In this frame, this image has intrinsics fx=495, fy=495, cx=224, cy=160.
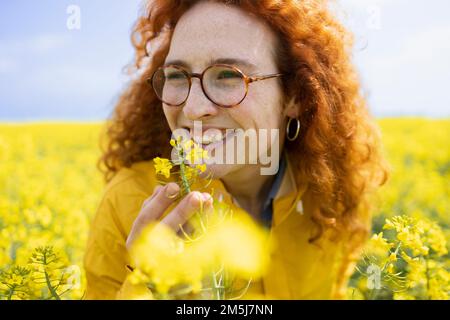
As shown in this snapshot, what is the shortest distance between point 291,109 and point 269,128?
174 mm

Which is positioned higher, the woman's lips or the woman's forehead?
the woman's forehead

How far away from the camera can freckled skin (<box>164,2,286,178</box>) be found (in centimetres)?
147

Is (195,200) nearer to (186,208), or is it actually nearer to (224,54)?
(186,208)

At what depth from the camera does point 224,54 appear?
147cm

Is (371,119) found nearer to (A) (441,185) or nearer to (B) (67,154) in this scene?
(A) (441,185)

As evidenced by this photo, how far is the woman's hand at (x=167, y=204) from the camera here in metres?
1.07

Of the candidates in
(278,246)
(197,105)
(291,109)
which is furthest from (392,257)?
(278,246)

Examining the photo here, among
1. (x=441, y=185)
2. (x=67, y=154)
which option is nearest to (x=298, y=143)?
(x=441, y=185)

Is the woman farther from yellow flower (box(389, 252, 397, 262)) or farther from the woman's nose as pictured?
yellow flower (box(389, 252, 397, 262))

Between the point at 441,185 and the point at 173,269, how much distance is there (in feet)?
15.2

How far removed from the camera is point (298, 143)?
78.2 inches

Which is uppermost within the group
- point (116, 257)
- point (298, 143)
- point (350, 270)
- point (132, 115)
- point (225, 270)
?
point (132, 115)

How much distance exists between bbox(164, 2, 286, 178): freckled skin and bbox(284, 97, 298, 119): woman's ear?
11 centimetres

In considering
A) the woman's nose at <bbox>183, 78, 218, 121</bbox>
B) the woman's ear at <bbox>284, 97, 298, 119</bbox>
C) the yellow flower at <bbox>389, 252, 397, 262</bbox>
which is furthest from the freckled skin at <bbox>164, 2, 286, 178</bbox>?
the yellow flower at <bbox>389, 252, 397, 262</bbox>
